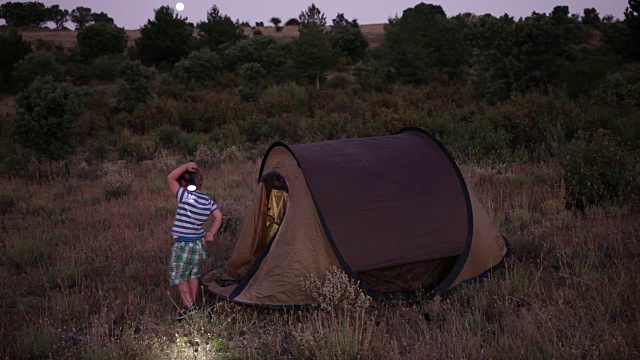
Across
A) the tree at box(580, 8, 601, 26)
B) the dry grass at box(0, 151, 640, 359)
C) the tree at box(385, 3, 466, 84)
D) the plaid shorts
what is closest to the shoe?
the dry grass at box(0, 151, 640, 359)

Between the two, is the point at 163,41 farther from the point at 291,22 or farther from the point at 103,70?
the point at 291,22

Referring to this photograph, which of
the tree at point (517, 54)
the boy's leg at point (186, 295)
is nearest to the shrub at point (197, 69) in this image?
the tree at point (517, 54)

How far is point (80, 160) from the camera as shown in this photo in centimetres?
1395

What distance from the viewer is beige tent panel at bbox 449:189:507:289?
5660 mm

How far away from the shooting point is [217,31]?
40.1 meters

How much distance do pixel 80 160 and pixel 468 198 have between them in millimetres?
11225

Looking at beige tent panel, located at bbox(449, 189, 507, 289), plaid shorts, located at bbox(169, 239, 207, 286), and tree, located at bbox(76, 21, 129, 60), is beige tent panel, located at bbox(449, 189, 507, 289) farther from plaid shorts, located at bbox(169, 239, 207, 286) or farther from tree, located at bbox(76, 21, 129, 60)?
tree, located at bbox(76, 21, 129, 60)

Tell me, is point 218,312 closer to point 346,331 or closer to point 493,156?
point 346,331

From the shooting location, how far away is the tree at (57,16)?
7188cm

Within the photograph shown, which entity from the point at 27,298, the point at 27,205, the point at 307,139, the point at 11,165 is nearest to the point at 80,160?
the point at 11,165

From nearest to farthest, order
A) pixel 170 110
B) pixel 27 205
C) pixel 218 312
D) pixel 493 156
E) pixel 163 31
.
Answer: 1. pixel 218 312
2. pixel 27 205
3. pixel 493 156
4. pixel 170 110
5. pixel 163 31

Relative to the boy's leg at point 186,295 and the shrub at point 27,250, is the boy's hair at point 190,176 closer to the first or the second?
the boy's leg at point 186,295

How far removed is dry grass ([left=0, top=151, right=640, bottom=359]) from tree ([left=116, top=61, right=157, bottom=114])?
1506 centimetres

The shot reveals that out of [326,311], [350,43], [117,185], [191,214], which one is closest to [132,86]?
[117,185]
